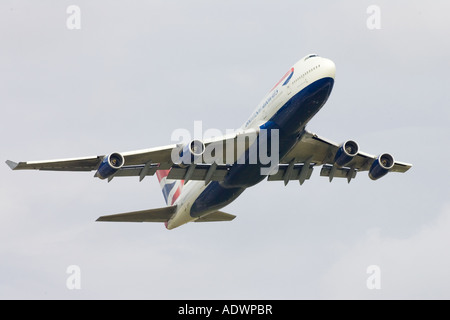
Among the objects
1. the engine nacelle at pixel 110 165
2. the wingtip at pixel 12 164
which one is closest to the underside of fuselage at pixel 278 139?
the engine nacelle at pixel 110 165

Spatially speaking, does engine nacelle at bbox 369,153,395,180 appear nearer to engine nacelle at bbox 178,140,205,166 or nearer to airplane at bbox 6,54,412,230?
airplane at bbox 6,54,412,230

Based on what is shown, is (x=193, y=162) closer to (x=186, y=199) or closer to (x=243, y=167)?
(x=243, y=167)

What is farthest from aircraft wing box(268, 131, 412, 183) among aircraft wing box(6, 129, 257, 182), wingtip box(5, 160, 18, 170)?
wingtip box(5, 160, 18, 170)

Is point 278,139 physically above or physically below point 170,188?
below

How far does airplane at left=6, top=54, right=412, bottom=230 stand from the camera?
5197 centimetres

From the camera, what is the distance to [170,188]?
67.4 m

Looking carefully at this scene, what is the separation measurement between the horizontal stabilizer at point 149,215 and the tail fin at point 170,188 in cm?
210

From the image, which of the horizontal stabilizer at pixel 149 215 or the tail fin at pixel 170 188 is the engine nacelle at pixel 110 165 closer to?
the horizontal stabilizer at pixel 149 215

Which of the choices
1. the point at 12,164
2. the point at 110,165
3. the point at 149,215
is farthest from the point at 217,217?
the point at 12,164

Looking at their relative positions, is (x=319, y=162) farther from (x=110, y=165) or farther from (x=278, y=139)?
(x=110, y=165)

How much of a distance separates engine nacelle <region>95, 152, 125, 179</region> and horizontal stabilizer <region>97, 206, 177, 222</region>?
9191 mm

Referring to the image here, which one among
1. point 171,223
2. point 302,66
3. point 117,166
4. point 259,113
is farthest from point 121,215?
point 302,66

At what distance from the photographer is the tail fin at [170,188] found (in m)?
65.2

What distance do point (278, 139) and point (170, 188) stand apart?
16423mm
